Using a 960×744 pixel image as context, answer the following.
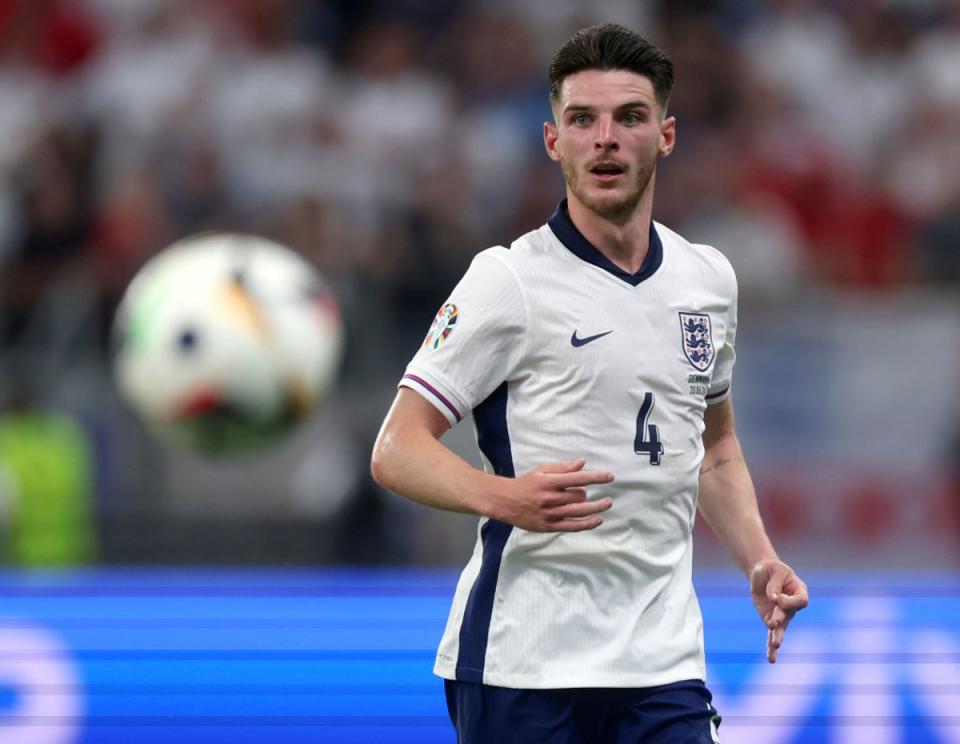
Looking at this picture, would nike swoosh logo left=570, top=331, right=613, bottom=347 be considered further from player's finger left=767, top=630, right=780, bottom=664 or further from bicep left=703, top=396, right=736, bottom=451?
player's finger left=767, top=630, right=780, bottom=664

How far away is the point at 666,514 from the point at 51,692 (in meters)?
1.75

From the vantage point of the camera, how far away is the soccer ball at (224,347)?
5.29 meters

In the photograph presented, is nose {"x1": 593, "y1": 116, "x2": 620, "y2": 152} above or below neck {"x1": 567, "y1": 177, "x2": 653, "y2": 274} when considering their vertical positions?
above

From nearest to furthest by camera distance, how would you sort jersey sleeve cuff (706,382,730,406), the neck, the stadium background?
1. the neck
2. jersey sleeve cuff (706,382,730,406)
3. the stadium background

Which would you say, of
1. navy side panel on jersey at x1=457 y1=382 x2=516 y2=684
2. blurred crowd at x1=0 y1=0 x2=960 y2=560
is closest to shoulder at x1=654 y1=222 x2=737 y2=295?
navy side panel on jersey at x1=457 y1=382 x2=516 y2=684

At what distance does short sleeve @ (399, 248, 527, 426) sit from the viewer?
3.03 meters

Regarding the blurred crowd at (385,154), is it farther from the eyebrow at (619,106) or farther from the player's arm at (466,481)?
the player's arm at (466,481)

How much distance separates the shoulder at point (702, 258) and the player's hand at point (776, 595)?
56 centimetres

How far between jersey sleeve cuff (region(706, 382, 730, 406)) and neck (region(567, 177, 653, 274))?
1.18 ft

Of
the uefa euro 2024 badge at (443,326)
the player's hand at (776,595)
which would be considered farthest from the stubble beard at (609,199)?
the player's hand at (776,595)

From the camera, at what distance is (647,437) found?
3.10m

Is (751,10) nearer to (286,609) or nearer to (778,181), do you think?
(778,181)

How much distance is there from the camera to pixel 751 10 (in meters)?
10.6

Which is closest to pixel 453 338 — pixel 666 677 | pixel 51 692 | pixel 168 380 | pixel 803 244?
pixel 666 677
